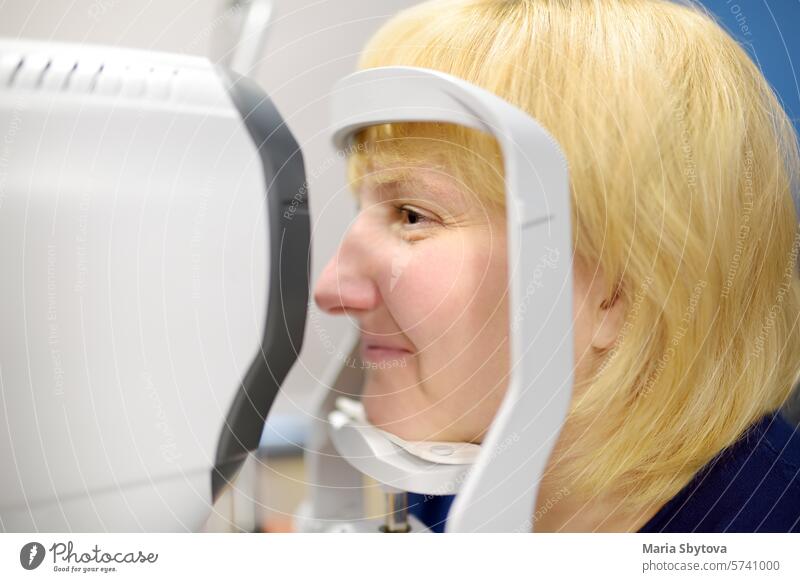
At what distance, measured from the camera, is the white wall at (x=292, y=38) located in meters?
0.53

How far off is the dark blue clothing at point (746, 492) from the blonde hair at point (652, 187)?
0.01 meters

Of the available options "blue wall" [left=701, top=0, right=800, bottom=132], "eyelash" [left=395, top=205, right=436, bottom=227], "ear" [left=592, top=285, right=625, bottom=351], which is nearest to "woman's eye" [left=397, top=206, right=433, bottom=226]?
"eyelash" [left=395, top=205, right=436, bottom=227]

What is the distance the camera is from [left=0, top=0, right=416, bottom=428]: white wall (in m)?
0.53

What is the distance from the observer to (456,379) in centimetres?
52

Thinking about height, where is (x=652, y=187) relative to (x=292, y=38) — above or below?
below

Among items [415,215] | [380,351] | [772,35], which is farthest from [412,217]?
[772,35]

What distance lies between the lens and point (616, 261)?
1.63 feet

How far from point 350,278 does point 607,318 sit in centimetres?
18

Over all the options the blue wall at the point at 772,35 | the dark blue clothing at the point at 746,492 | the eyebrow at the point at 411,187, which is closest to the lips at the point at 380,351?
the eyebrow at the point at 411,187

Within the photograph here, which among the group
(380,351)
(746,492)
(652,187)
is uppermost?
(652,187)

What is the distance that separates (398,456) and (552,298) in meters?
0.17

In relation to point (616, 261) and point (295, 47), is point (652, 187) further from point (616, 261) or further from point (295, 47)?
point (295, 47)
